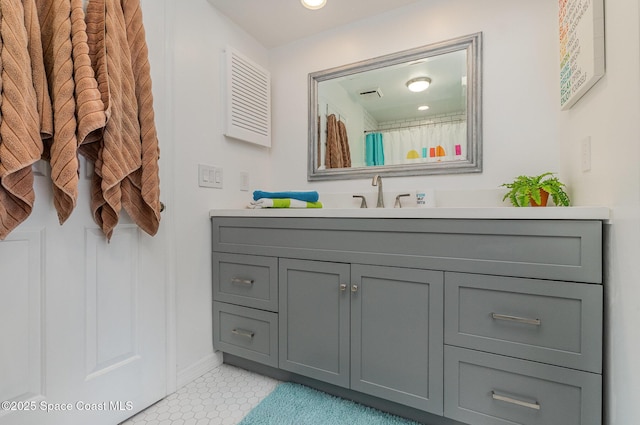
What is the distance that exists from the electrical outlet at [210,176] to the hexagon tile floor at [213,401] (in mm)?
1044

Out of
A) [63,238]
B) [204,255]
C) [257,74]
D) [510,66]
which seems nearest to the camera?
[63,238]

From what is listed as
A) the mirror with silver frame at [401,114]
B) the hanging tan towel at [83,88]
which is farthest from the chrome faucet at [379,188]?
the hanging tan towel at [83,88]

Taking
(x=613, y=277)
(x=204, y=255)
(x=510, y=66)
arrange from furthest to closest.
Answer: (x=204, y=255) < (x=510, y=66) < (x=613, y=277)

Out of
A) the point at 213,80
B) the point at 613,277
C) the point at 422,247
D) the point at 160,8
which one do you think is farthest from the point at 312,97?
the point at 613,277

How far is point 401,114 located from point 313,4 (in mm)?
785

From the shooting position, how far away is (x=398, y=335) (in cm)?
126

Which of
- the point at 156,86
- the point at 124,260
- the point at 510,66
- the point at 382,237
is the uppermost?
the point at 510,66

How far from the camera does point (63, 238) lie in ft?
3.74

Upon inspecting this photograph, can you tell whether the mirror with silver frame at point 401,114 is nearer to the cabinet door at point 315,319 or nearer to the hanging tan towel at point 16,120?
the cabinet door at point 315,319

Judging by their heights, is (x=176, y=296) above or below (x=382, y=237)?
below

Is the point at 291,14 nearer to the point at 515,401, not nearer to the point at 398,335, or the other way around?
the point at 398,335

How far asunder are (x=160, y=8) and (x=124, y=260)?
1.20 meters

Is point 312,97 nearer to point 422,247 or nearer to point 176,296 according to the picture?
point 422,247

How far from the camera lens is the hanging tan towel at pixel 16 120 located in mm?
900
